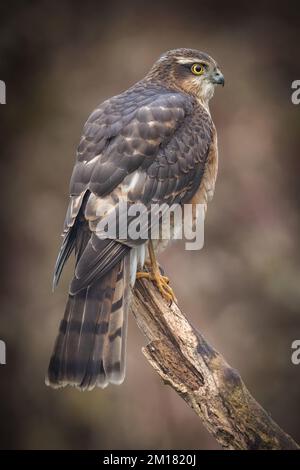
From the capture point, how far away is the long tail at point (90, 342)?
3.04m

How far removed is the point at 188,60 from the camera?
3.99 metres

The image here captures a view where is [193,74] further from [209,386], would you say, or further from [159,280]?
[209,386]

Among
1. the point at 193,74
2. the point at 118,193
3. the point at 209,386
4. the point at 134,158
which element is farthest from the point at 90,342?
the point at 193,74

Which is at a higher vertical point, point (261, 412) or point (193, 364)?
point (193, 364)

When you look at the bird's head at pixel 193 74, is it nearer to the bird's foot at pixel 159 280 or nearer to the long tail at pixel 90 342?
the bird's foot at pixel 159 280

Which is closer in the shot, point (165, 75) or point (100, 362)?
point (100, 362)

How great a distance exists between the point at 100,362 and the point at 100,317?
0.20m

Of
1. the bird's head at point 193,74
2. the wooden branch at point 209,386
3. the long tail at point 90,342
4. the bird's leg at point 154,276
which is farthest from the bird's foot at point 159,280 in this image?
the bird's head at point 193,74

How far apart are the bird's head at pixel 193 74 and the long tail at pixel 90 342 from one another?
56.0 inches

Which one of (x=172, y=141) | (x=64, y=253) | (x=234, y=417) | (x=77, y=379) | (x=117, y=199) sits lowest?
(x=234, y=417)

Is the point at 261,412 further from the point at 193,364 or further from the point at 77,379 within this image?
the point at 77,379

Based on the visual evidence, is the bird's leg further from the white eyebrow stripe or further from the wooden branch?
the white eyebrow stripe

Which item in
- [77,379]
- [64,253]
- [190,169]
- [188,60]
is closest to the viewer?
[77,379]

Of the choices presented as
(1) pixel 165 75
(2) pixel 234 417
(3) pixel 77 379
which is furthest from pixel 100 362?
(1) pixel 165 75
